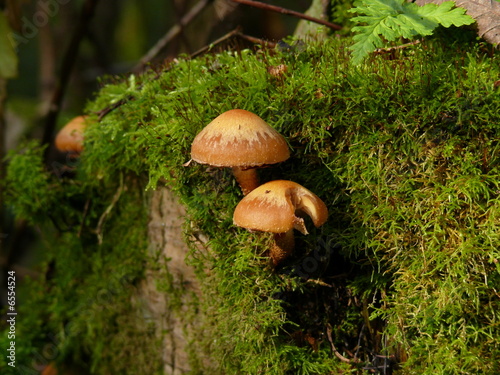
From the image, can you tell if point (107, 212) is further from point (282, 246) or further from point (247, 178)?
point (282, 246)

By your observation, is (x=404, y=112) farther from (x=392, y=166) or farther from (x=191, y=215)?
(x=191, y=215)

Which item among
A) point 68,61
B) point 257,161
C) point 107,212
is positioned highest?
point 257,161

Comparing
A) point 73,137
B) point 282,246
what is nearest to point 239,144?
point 282,246

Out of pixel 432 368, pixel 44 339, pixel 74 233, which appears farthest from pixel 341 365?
pixel 44 339

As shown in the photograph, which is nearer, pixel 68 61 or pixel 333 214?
pixel 333 214

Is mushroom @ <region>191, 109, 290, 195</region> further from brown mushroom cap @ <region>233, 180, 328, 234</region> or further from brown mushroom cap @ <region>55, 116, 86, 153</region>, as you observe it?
brown mushroom cap @ <region>55, 116, 86, 153</region>

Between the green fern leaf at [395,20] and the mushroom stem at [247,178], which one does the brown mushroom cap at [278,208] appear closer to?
the mushroom stem at [247,178]
